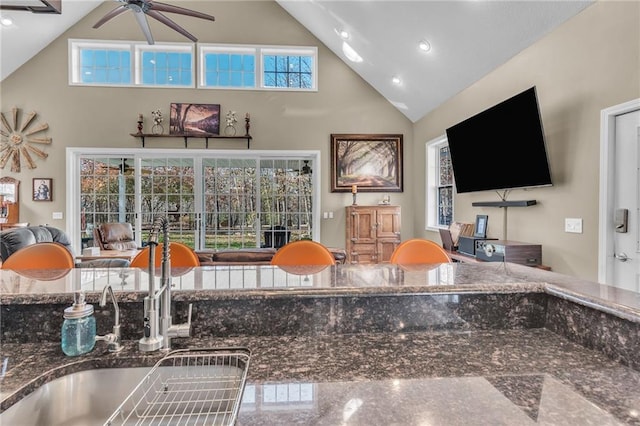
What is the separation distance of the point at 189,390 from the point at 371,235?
4849mm

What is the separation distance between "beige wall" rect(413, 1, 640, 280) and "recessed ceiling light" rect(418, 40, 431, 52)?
3.23 feet

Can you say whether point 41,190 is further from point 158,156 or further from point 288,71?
point 288,71

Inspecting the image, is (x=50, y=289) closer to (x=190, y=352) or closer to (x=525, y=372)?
(x=190, y=352)

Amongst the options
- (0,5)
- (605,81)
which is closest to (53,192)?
(0,5)

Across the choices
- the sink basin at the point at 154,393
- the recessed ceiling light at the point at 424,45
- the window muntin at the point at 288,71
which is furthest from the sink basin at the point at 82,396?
the window muntin at the point at 288,71

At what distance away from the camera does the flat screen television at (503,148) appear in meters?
2.81

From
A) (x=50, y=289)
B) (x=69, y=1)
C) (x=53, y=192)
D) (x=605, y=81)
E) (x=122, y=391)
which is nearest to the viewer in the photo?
(x=122, y=391)

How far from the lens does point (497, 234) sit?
3.74m

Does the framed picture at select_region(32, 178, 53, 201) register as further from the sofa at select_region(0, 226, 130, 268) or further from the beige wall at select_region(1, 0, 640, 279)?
the sofa at select_region(0, 226, 130, 268)

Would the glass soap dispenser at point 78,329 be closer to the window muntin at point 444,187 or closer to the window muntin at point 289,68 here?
the window muntin at point 444,187

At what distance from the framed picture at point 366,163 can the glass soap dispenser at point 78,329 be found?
5292mm

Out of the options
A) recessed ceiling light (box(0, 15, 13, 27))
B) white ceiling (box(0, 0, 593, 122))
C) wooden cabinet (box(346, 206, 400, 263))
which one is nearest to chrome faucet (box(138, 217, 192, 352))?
white ceiling (box(0, 0, 593, 122))

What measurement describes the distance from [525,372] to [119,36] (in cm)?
717

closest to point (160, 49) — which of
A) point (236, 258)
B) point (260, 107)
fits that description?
point (260, 107)
